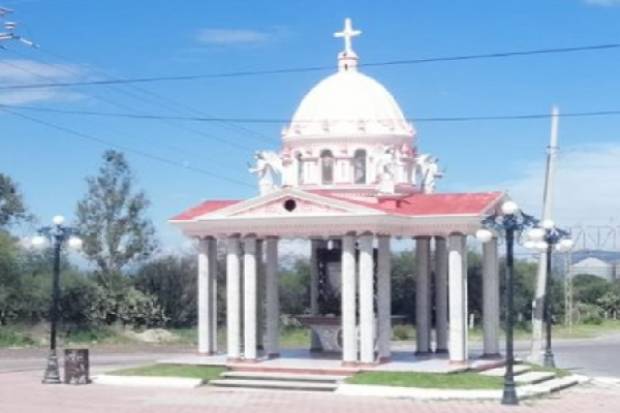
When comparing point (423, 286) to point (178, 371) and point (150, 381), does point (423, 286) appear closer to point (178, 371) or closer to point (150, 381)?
point (178, 371)

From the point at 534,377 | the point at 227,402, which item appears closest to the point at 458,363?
the point at 534,377

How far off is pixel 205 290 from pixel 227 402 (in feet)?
26.6

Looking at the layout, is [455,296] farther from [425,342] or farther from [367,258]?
[425,342]

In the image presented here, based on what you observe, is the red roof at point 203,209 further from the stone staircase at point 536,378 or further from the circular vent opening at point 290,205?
the stone staircase at point 536,378

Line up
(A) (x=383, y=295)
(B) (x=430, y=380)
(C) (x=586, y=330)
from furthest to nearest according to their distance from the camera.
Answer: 1. (C) (x=586, y=330)
2. (A) (x=383, y=295)
3. (B) (x=430, y=380)

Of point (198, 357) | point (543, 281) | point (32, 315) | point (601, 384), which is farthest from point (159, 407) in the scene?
point (32, 315)

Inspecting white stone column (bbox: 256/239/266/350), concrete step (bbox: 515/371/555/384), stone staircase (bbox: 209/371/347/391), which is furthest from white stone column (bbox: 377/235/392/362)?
white stone column (bbox: 256/239/266/350)

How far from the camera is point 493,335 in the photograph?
33.0 metres

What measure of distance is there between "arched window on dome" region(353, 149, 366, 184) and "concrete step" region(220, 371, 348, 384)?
20.9ft

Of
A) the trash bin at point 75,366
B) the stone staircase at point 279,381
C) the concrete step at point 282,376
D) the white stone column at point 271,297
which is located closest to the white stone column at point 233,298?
the white stone column at point 271,297

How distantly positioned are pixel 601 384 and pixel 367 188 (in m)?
8.39

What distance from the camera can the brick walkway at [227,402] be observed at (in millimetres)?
23922

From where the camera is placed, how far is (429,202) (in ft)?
102

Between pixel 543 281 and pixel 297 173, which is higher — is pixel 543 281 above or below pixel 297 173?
below
